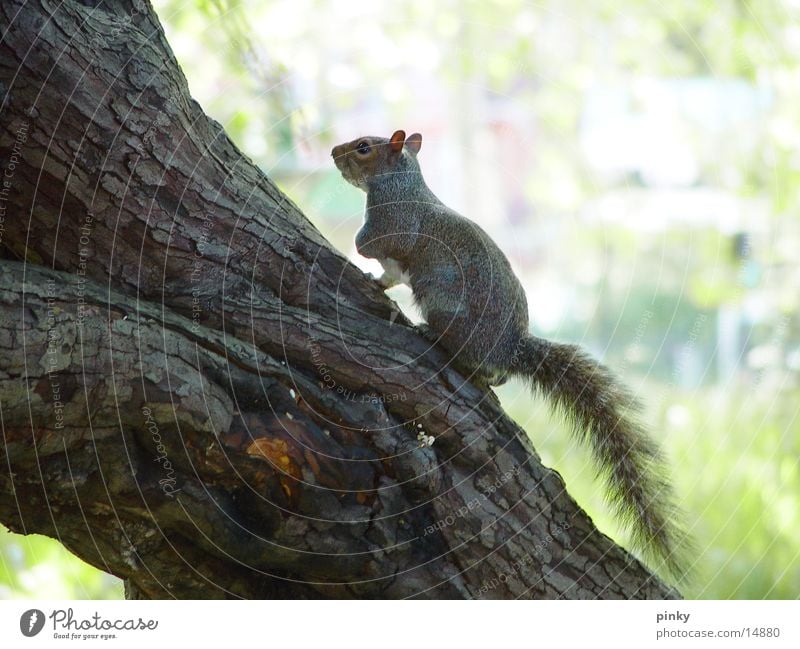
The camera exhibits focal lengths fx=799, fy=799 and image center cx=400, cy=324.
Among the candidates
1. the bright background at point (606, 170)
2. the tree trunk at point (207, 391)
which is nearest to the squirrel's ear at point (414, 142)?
the bright background at point (606, 170)

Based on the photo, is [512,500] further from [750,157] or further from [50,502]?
[750,157]

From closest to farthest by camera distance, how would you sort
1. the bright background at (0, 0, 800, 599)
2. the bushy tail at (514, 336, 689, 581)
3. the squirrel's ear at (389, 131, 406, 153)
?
the bushy tail at (514, 336, 689, 581) < the squirrel's ear at (389, 131, 406, 153) < the bright background at (0, 0, 800, 599)

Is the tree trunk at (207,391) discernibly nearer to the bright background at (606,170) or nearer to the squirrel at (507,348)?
the squirrel at (507,348)

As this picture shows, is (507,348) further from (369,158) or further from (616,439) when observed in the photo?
(369,158)

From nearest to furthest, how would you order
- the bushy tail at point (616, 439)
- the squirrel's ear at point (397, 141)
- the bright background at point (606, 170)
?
Result: 1. the bushy tail at point (616, 439)
2. the squirrel's ear at point (397, 141)
3. the bright background at point (606, 170)

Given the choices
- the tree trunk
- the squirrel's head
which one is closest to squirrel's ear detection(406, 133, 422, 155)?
the squirrel's head

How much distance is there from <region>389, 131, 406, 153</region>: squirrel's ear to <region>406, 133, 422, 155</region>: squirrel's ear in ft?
0.16

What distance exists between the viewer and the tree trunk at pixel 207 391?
1.20m

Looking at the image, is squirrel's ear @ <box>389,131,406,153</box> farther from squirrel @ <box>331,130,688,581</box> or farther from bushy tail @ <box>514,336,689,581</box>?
bushy tail @ <box>514,336,689,581</box>

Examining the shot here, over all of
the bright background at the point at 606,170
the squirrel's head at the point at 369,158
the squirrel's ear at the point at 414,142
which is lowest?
the squirrel's head at the point at 369,158

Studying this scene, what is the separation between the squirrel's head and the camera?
1836mm

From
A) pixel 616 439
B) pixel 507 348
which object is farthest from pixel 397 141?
pixel 616 439

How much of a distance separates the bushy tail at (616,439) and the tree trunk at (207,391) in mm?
84
